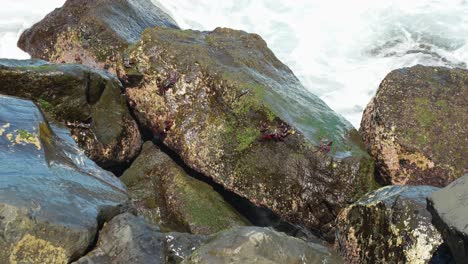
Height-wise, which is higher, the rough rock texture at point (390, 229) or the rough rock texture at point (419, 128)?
the rough rock texture at point (419, 128)

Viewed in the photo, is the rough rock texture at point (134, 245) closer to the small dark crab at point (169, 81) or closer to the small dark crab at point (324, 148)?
the small dark crab at point (324, 148)

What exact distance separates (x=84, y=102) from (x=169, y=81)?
1276 mm

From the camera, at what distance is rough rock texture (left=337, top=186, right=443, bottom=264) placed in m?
5.39

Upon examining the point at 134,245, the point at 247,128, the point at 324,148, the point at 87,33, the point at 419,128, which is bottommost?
the point at 134,245

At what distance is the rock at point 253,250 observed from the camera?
4.42m

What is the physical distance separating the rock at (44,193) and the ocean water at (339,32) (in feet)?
20.3

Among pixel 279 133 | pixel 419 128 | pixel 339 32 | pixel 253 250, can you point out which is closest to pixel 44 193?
pixel 253 250

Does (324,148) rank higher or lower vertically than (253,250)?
higher

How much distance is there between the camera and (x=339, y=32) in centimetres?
1853

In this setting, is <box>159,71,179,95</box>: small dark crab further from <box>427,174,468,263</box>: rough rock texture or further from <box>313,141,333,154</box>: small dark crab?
<box>427,174,468,263</box>: rough rock texture

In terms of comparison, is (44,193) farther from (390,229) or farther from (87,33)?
(87,33)

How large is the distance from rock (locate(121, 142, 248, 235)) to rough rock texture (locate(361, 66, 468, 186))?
7.52 feet

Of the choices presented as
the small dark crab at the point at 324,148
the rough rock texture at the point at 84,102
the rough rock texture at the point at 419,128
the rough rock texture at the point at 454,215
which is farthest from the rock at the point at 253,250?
the rough rock texture at the point at 84,102

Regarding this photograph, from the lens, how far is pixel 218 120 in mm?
8219
